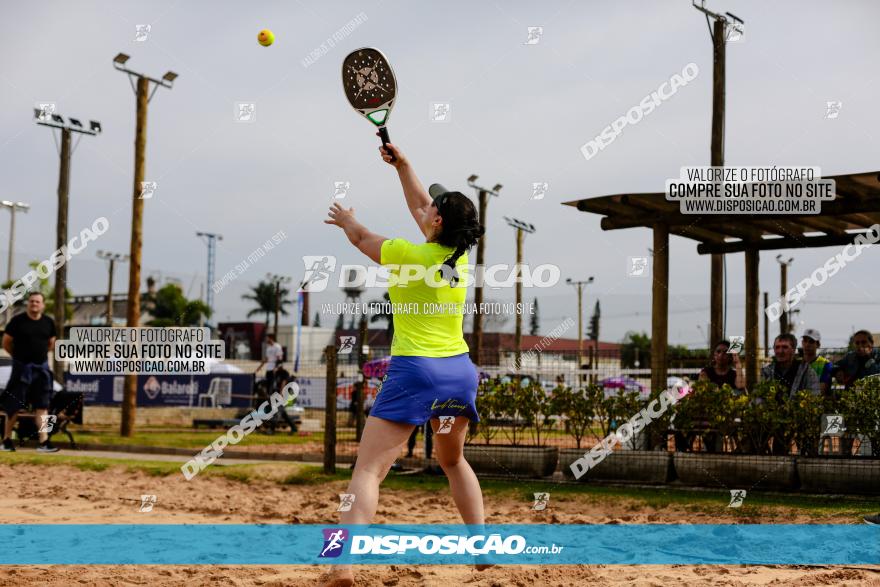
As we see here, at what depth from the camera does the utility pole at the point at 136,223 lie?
20.2 m

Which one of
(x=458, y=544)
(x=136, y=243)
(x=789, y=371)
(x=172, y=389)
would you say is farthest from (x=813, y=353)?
(x=172, y=389)

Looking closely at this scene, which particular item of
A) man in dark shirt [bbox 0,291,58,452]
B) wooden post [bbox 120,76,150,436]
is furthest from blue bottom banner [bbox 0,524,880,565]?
wooden post [bbox 120,76,150,436]

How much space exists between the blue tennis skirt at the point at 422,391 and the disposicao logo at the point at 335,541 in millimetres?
652

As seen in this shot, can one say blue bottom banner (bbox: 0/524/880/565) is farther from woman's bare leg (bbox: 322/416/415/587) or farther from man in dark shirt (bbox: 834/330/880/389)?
man in dark shirt (bbox: 834/330/880/389)

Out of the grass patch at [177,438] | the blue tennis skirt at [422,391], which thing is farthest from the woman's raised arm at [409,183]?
the grass patch at [177,438]

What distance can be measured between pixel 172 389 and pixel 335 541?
80.1 feet

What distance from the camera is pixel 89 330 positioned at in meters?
18.3

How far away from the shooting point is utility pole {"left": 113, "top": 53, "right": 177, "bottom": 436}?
20.2 metres

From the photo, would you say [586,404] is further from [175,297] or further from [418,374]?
[175,297]

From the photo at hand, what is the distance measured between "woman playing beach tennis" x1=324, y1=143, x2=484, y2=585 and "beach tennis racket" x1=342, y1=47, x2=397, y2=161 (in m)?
1.18

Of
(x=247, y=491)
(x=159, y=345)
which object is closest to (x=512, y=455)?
(x=247, y=491)

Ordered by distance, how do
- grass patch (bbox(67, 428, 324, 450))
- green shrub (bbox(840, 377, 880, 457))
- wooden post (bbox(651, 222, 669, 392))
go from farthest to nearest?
grass patch (bbox(67, 428, 324, 450)), wooden post (bbox(651, 222, 669, 392)), green shrub (bbox(840, 377, 880, 457))

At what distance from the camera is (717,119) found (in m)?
18.0

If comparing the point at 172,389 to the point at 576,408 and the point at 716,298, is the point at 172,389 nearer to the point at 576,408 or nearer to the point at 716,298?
the point at 716,298
